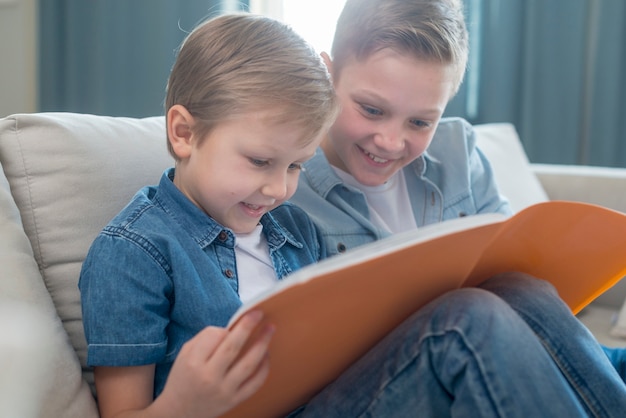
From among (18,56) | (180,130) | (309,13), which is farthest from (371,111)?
(18,56)

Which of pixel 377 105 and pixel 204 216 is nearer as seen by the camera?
pixel 204 216

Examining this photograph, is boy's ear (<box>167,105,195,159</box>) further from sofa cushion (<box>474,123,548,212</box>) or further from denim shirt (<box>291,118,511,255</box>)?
sofa cushion (<box>474,123,548,212</box>)

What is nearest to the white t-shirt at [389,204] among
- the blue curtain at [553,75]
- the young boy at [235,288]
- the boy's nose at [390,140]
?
the boy's nose at [390,140]

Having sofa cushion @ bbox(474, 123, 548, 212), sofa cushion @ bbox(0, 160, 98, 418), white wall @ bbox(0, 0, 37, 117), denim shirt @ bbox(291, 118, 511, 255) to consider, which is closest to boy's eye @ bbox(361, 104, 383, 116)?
denim shirt @ bbox(291, 118, 511, 255)

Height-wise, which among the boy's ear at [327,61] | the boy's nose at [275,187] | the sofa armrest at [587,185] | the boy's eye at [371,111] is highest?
the boy's ear at [327,61]

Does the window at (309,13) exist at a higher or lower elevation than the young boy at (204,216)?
higher

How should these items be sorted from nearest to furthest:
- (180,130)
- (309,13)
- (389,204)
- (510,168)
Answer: (180,130)
(389,204)
(510,168)
(309,13)

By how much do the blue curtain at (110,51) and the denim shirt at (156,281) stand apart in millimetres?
2142

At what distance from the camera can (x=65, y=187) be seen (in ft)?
3.55

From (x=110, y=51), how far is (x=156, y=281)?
241 centimetres

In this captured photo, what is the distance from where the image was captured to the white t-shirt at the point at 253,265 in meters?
1.06

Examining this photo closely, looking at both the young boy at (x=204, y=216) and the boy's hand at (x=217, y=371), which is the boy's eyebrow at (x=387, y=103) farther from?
the boy's hand at (x=217, y=371)

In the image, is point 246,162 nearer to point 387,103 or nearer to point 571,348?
point 387,103

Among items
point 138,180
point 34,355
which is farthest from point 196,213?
point 34,355
